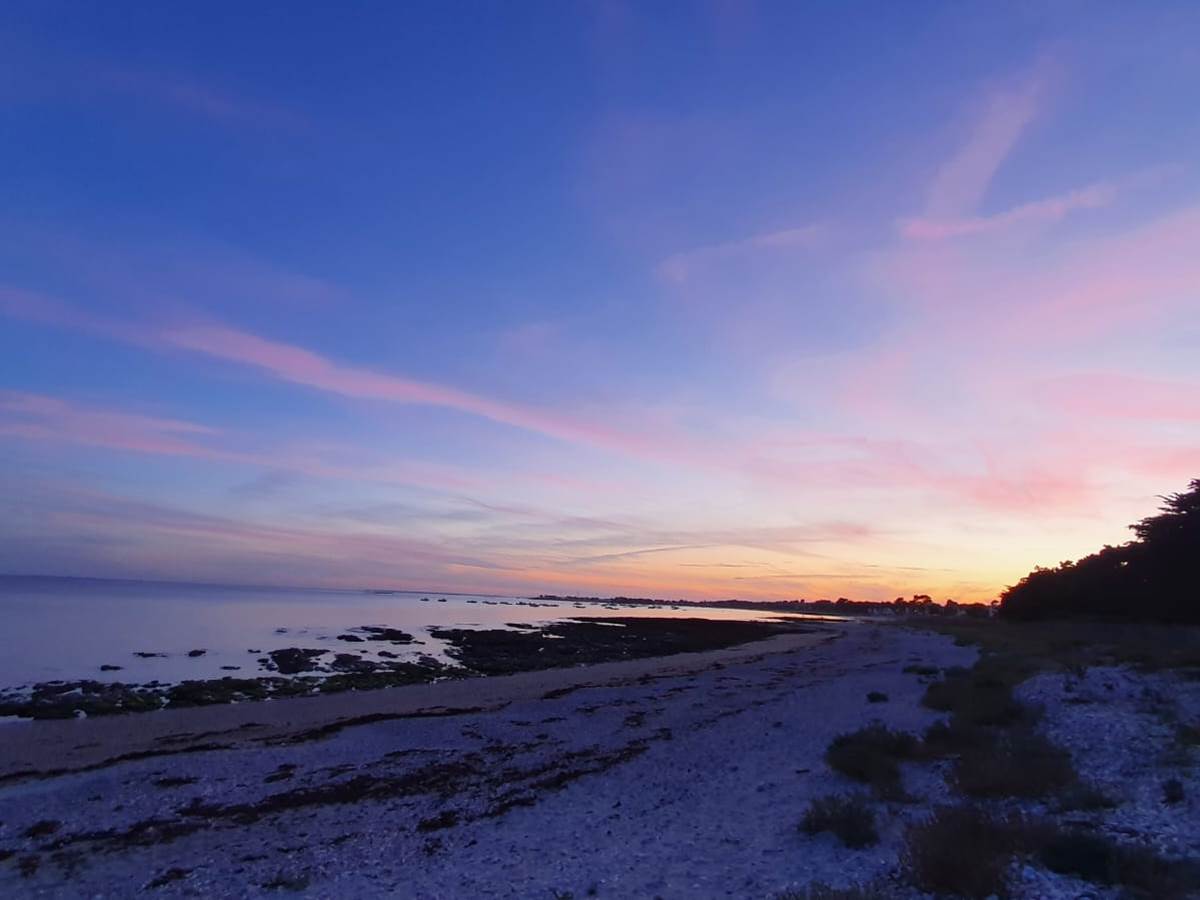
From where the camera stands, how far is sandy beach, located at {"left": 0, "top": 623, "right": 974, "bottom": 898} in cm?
1162

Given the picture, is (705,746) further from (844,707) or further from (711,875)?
(711,875)

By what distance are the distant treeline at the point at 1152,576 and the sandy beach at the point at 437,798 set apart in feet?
79.5

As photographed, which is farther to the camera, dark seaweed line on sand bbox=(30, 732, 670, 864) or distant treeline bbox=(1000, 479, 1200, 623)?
distant treeline bbox=(1000, 479, 1200, 623)

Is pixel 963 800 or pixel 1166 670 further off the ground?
pixel 1166 670

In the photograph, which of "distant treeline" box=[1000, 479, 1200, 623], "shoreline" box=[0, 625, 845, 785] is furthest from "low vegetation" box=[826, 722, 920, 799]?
"distant treeline" box=[1000, 479, 1200, 623]

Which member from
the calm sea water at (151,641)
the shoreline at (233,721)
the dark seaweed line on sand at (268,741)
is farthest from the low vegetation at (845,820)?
the calm sea water at (151,641)

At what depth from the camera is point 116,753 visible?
2189 cm

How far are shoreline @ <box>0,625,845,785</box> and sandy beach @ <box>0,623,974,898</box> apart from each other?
16 centimetres

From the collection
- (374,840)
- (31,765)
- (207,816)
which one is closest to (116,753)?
(31,765)

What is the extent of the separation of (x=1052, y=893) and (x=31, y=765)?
23.4m

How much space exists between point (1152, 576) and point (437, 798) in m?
47.3

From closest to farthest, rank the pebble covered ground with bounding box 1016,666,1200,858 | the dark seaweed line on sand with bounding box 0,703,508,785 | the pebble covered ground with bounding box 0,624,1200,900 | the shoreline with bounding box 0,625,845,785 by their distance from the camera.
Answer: the pebble covered ground with bounding box 1016,666,1200,858 < the pebble covered ground with bounding box 0,624,1200,900 < the dark seaweed line on sand with bounding box 0,703,508,785 < the shoreline with bounding box 0,625,845,785

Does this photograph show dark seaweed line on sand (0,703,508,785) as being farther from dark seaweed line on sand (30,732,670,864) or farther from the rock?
the rock

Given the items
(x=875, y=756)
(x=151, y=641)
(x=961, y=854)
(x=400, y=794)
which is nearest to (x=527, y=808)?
(x=400, y=794)
